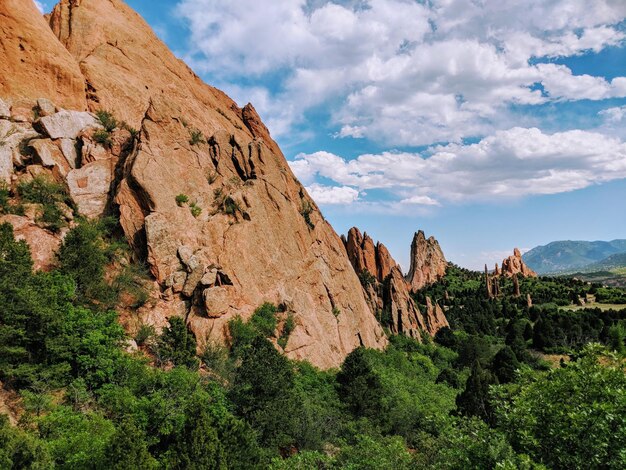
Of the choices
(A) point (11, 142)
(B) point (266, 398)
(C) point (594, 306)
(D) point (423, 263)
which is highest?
(A) point (11, 142)

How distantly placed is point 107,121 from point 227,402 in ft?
130

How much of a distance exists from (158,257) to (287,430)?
856 inches

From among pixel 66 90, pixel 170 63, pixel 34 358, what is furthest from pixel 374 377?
pixel 170 63

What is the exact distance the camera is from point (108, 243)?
39.9m

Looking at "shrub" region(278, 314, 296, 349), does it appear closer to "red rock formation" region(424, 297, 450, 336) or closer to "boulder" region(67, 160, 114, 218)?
"boulder" region(67, 160, 114, 218)

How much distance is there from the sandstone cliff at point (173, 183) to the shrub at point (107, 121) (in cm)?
105

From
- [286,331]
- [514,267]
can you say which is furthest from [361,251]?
[514,267]

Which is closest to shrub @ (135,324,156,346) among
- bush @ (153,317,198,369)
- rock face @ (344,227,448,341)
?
bush @ (153,317,198,369)

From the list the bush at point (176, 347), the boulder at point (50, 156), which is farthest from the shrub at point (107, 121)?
the bush at point (176, 347)

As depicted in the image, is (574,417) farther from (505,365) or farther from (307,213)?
(505,365)

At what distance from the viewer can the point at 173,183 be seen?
44.7 m

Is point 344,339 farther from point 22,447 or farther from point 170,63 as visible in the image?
point 170,63

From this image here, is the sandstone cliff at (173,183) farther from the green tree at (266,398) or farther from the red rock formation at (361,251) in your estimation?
the red rock formation at (361,251)

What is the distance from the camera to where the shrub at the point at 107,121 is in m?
48.2
